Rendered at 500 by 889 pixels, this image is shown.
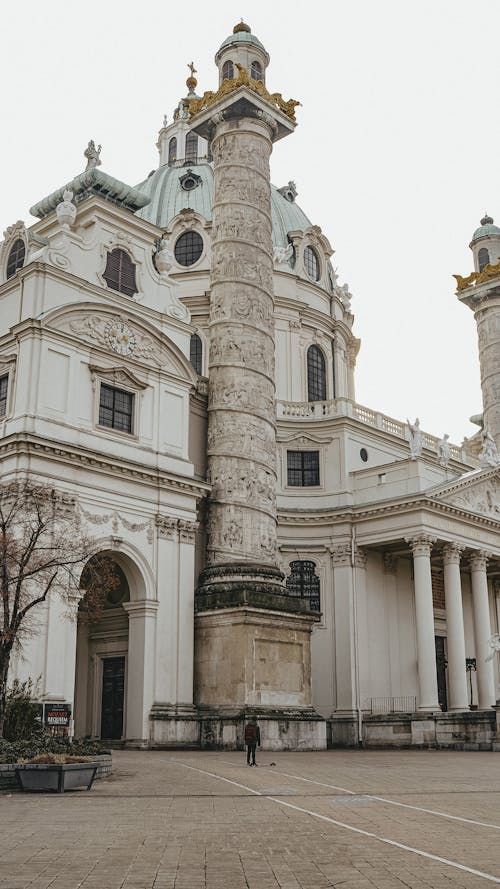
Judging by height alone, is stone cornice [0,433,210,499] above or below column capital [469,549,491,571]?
above

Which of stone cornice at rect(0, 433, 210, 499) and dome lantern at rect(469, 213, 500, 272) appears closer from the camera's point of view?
stone cornice at rect(0, 433, 210, 499)

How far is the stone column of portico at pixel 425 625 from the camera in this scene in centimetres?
3766

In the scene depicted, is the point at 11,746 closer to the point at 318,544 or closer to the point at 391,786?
the point at 391,786

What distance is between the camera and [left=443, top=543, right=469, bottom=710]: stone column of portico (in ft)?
128

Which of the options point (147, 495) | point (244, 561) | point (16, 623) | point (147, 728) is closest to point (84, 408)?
point (147, 495)

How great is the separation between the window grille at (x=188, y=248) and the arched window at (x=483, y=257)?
18.0m

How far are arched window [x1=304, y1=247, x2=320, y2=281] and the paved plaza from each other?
40265mm

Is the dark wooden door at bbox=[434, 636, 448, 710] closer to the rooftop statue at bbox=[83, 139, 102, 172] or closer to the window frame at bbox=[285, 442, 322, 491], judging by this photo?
the window frame at bbox=[285, 442, 322, 491]

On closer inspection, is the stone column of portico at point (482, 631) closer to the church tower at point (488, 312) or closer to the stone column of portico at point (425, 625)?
the stone column of portico at point (425, 625)

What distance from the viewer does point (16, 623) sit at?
1856 cm

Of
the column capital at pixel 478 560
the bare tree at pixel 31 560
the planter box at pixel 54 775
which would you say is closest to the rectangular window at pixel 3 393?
the bare tree at pixel 31 560

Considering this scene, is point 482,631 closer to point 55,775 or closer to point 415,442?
point 415,442

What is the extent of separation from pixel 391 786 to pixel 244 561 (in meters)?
16.5

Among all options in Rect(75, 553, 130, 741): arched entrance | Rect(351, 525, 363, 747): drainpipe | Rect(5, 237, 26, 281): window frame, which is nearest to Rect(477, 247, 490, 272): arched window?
Rect(351, 525, 363, 747): drainpipe
